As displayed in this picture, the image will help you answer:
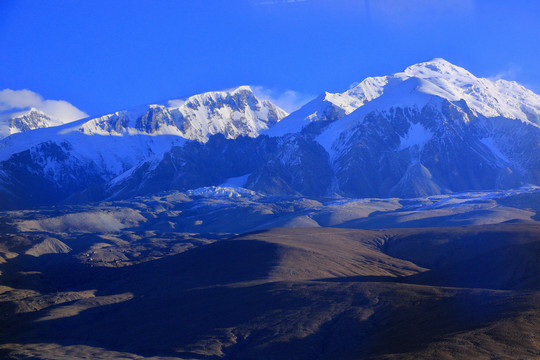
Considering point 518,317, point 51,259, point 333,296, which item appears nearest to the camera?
point 518,317

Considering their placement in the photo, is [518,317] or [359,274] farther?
[359,274]

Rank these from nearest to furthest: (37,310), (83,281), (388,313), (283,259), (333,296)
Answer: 1. (388,313)
2. (333,296)
3. (37,310)
4. (283,259)
5. (83,281)

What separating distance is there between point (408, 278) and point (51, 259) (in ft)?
302

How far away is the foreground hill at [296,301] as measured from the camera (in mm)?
69812

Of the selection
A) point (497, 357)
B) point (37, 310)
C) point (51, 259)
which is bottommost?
point (497, 357)

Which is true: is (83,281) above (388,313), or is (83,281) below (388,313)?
above

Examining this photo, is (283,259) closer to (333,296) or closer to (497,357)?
(333,296)

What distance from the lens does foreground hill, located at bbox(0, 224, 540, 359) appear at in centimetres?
6981

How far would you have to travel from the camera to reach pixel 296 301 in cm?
8788

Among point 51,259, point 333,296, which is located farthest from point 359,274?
point 51,259

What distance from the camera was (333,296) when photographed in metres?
88.9

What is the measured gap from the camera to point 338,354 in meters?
68.2

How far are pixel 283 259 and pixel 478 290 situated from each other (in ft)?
139

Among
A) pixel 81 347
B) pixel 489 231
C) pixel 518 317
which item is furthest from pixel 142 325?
pixel 489 231
